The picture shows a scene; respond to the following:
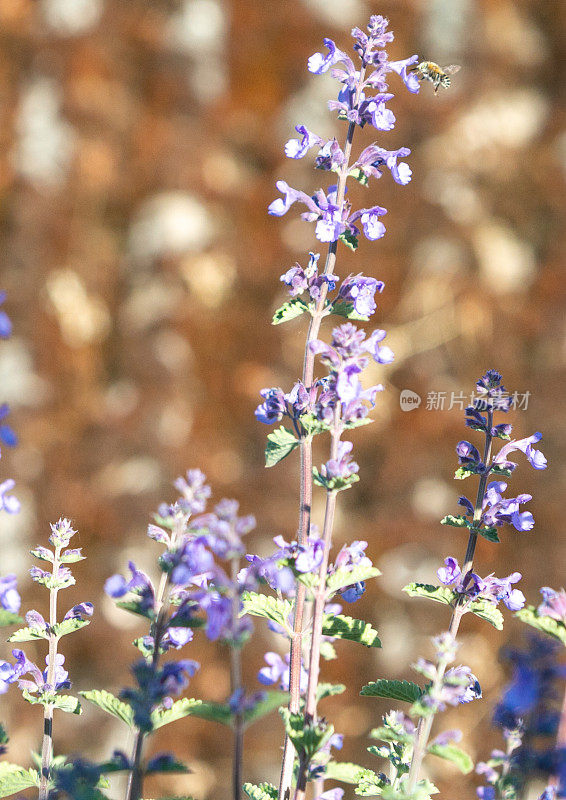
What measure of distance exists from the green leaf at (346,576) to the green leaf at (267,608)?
4 centimetres

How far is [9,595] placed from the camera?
1.56 feet

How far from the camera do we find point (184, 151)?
1877 millimetres

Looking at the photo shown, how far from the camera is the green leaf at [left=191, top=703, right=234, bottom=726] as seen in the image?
17.8 inches

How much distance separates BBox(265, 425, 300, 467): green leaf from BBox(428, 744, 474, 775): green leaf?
0.24m

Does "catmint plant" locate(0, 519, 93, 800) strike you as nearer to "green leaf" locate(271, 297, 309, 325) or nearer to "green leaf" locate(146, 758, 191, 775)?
"green leaf" locate(146, 758, 191, 775)

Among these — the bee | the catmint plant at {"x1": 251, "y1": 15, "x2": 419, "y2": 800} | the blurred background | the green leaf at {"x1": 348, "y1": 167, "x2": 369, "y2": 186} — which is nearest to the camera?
the catmint plant at {"x1": 251, "y1": 15, "x2": 419, "y2": 800}

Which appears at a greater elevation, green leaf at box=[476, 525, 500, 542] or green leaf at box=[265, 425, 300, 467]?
green leaf at box=[265, 425, 300, 467]

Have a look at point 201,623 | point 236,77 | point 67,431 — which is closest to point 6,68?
point 236,77

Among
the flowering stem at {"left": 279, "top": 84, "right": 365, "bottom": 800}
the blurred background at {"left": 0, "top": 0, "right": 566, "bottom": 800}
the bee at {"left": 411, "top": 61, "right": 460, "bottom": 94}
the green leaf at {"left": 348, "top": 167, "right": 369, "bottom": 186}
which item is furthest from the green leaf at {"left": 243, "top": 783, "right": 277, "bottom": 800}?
the blurred background at {"left": 0, "top": 0, "right": 566, "bottom": 800}

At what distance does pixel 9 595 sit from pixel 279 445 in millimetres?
236

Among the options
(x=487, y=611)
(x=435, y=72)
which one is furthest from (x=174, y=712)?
(x=435, y=72)

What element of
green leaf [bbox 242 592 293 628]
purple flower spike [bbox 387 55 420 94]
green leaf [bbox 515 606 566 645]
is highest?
purple flower spike [bbox 387 55 420 94]

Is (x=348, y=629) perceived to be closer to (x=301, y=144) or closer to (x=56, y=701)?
(x=56, y=701)

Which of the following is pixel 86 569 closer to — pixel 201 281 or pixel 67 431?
pixel 67 431
